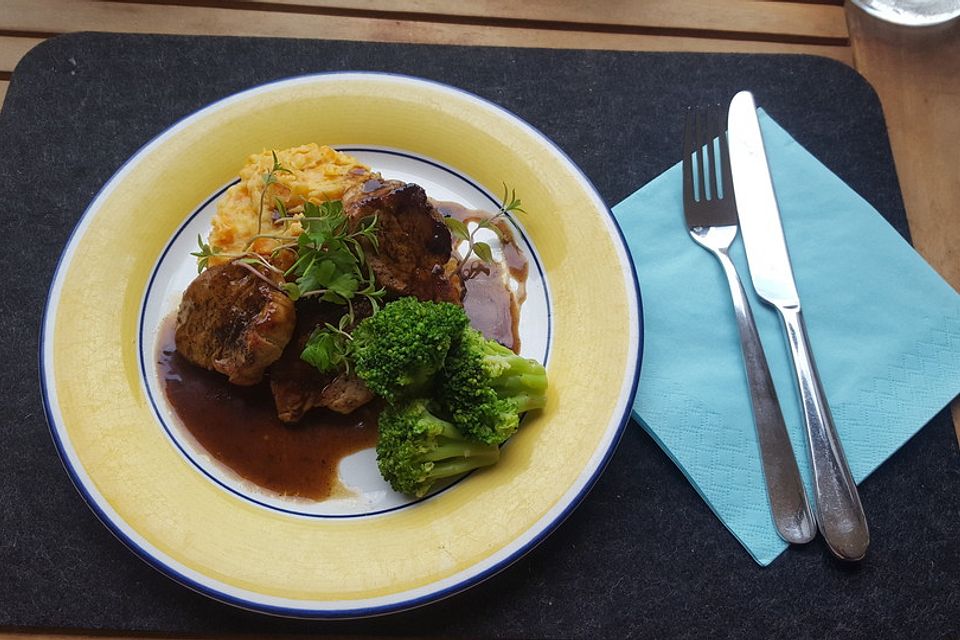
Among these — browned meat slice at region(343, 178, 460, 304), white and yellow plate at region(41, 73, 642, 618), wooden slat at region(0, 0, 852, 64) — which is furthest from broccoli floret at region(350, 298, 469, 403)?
wooden slat at region(0, 0, 852, 64)

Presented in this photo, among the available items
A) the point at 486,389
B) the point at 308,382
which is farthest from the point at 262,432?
the point at 486,389

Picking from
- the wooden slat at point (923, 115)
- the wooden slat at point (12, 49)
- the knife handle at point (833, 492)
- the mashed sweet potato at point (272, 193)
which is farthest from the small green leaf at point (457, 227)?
the wooden slat at point (12, 49)

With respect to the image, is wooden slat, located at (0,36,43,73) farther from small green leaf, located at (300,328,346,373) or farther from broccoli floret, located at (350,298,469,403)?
broccoli floret, located at (350,298,469,403)

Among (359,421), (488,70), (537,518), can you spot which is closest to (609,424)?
(537,518)

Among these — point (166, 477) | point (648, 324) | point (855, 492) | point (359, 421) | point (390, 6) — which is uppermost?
point (390, 6)

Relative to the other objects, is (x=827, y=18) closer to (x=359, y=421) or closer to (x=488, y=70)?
(x=488, y=70)

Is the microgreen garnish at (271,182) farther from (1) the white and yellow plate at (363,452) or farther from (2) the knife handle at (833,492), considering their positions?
(2) the knife handle at (833,492)
